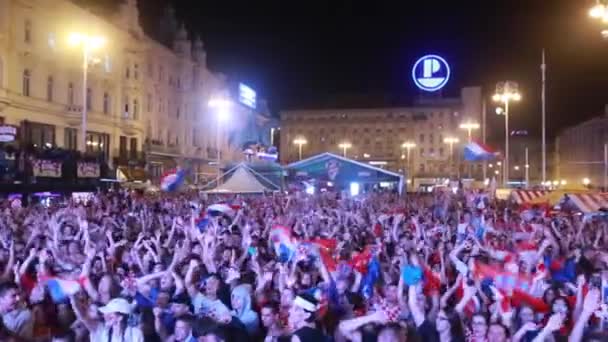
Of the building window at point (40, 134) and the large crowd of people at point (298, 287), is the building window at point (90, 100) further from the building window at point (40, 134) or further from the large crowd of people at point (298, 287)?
the large crowd of people at point (298, 287)

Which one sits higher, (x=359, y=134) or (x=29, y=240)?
(x=359, y=134)

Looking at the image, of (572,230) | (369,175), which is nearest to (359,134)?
(369,175)

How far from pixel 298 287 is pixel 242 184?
20600 millimetres

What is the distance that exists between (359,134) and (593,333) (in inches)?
4762

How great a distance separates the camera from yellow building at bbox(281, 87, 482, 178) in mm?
121000

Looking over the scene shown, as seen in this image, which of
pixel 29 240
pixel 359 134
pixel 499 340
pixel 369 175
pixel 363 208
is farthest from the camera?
pixel 359 134

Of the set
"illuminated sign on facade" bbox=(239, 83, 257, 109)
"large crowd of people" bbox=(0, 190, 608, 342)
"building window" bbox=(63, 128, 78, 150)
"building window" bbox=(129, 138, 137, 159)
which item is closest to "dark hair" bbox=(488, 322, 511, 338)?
"large crowd of people" bbox=(0, 190, 608, 342)

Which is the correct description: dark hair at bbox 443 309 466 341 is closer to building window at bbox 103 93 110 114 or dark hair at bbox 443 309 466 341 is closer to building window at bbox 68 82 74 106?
building window at bbox 68 82 74 106

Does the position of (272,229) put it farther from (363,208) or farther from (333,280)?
(363,208)

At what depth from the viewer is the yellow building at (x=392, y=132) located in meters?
121

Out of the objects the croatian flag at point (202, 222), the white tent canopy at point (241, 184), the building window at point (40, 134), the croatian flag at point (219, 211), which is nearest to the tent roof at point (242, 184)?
the white tent canopy at point (241, 184)

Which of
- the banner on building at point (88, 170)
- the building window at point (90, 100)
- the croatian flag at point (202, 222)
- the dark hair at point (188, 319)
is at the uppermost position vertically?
the building window at point (90, 100)

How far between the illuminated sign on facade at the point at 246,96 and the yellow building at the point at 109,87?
7.90 metres

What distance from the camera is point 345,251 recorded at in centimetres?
1114
